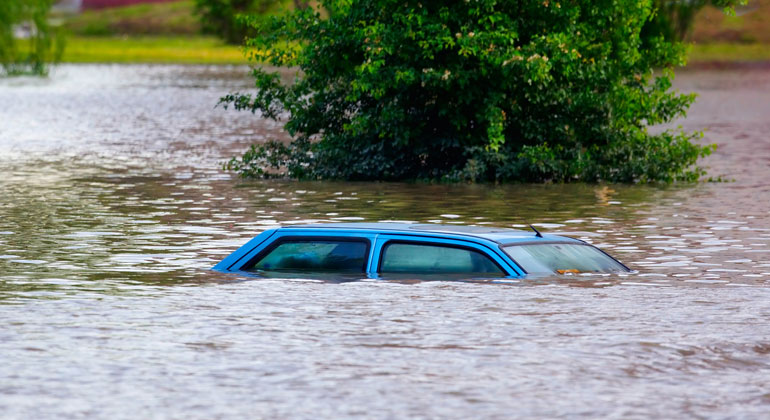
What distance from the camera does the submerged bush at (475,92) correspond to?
2633 centimetres

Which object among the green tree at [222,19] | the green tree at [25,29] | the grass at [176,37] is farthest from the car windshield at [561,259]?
the green tree at [222,19]

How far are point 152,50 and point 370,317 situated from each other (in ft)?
376

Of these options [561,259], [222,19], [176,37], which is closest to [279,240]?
[561,259]

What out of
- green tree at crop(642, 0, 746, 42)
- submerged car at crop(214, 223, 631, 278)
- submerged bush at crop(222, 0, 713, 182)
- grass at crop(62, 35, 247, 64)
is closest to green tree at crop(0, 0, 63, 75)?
grass at crop(62, 35, 247, 64)

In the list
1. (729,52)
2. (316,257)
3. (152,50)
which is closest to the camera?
Answer: (316,257)

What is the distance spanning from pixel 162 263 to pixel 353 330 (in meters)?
4.80

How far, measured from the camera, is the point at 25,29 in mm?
79688

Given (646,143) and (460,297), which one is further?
(646,143)

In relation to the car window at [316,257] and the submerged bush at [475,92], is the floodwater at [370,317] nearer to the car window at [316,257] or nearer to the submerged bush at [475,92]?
the car window at [316,257]

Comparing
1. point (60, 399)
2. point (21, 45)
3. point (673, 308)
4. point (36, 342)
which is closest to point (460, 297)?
point (673, 308)

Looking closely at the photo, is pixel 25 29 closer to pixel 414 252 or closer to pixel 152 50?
pixel 152 50

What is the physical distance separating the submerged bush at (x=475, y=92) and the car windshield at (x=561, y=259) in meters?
10.8

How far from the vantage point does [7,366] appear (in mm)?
10414

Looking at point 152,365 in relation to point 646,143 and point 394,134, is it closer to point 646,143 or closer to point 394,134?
point 394,134
